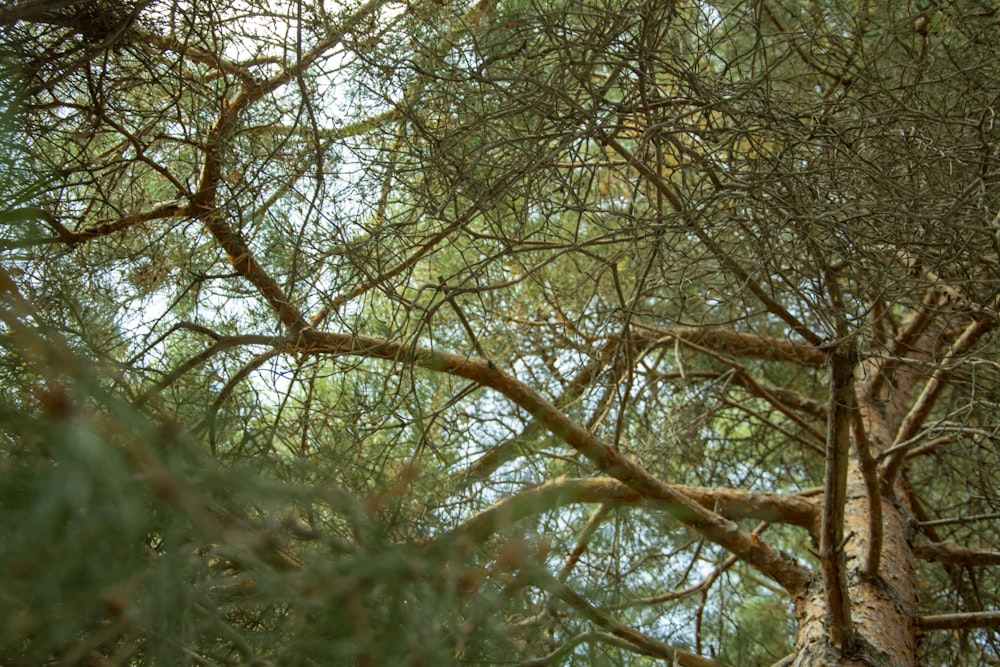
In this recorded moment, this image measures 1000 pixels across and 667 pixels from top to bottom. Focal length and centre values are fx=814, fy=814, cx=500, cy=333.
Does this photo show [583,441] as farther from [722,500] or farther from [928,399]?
[928,399]

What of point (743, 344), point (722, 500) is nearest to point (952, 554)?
point (722, 500)

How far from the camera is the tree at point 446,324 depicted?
2.49ft

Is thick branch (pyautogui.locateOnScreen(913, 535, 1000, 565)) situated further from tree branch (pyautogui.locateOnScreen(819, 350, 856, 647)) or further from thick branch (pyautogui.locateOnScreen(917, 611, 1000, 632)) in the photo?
tree branch (pyautogui.locateOnScreen(819, 350, 856, 647))

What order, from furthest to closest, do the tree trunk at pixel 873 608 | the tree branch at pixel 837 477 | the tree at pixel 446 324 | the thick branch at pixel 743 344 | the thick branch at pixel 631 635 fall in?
the thick branch at pixel 743 344 < the tree trunk at pixel 873 608 < the tree branch at pixel 837 477 < the thick branch at pixel 631 635 < the tree at pixel 446 324

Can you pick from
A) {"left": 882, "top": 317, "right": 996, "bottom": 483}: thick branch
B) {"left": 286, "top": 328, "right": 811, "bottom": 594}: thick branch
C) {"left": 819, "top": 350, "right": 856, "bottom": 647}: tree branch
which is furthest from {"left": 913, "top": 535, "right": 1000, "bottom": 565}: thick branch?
{"left": 819, "top": 350, "right": 856, "bottom": 647}: tree branch

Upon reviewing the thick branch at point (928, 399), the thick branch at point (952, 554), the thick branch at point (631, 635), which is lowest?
the thick branch at point (631, 635)

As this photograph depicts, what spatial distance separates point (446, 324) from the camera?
249cm

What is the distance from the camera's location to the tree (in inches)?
29.9

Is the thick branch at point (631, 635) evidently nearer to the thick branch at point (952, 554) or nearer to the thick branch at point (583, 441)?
the thick branch at point (583, 441)

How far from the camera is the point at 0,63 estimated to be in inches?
50.3

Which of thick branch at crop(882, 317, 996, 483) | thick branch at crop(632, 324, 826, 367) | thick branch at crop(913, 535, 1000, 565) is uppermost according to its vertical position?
thick branch at crop(632, 324, 826, 367)

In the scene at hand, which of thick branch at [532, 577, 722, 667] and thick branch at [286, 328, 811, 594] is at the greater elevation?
thick branch at [286, 328, 811, 594]

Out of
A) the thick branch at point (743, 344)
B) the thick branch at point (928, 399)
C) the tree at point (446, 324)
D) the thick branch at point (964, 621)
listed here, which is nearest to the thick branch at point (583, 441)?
the tree at point (446, 324)

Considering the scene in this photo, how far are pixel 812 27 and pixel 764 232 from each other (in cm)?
109
